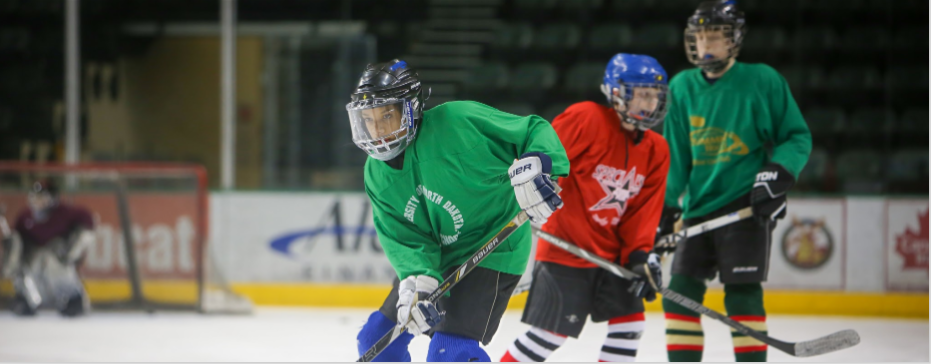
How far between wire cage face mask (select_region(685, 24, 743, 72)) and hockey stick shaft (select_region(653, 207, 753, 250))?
0.46 metres

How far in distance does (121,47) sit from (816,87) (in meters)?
A: 4.67

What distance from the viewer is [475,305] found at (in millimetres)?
2260

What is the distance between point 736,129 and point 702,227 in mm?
318

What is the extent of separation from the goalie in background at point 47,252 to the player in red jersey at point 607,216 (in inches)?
141

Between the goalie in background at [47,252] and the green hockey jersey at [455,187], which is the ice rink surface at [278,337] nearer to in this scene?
the goalie in background at [47,252]

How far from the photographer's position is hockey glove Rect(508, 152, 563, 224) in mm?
2092

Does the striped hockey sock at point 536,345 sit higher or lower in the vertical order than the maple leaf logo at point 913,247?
higher

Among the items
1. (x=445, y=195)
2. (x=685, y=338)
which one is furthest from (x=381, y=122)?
(x=685, y=338)

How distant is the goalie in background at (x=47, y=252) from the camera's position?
17.6ft

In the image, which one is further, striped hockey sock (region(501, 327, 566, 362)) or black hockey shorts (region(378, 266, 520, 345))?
striped hockey sock (region(501, 327, 566, 362))

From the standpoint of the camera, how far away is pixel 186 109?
6.39 m

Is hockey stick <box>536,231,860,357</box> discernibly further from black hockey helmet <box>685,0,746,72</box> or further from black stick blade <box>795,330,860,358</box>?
black hockey helmet <box>685,0,746,72</box>

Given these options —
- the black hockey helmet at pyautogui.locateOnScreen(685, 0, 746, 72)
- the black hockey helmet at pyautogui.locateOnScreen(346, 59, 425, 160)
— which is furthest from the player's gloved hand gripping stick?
the black hockey helmet at pyautogui.locateOnScreen(685, 0, 746, 72)

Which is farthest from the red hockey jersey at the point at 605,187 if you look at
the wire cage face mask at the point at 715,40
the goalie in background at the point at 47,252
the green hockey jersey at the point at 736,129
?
the goalie in background at the point at 47,252
